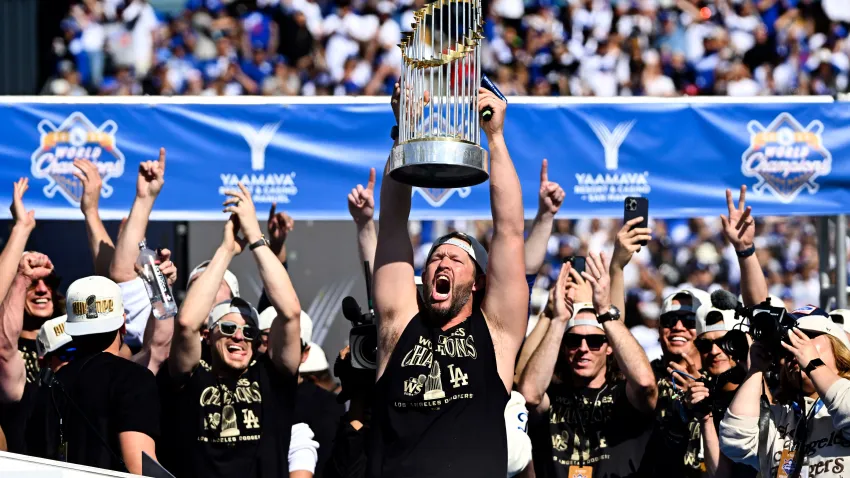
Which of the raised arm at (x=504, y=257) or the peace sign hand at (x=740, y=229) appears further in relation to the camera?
the peace sign hand at (x=740, y=229)

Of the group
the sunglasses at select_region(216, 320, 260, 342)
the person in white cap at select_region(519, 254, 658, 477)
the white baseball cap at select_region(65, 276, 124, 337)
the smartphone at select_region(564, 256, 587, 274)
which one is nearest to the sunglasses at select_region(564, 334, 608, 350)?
the person in white cap at select_region(519, 254, 658, 477)

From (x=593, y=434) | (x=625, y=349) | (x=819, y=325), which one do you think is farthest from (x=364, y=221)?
(x=819, y=325)

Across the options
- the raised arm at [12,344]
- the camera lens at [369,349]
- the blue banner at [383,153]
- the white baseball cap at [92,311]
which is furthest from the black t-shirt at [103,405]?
the blue banner at [383,153]

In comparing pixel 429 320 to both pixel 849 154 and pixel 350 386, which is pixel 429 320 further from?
pixel 849 154

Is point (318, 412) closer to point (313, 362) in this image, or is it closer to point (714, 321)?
point (313, 362)

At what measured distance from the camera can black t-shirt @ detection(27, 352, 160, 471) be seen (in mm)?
4953

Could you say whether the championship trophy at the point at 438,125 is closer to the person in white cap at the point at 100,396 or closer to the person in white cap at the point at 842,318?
the person in white cap at the point at 100,396

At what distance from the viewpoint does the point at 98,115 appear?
6.88m

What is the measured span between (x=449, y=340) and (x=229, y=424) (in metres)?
1.53

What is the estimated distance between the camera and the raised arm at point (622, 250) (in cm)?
591

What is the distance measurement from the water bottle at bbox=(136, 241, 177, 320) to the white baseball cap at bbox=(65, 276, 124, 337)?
540mm

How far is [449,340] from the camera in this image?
4.40 metres

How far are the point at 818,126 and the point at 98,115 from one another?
4.17 m

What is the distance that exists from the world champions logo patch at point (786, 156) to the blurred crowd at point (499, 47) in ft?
18.8
